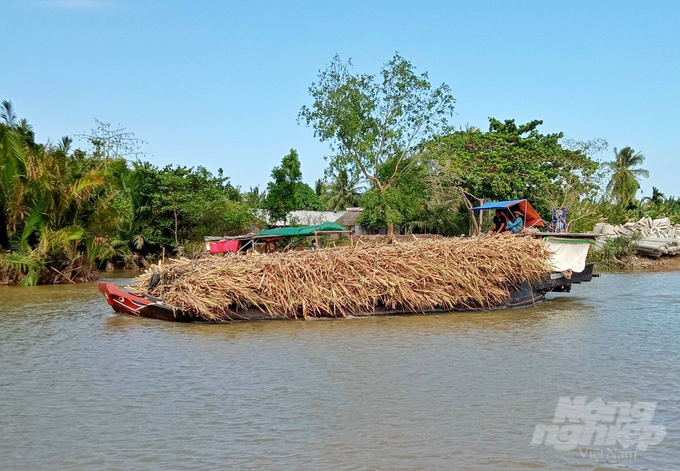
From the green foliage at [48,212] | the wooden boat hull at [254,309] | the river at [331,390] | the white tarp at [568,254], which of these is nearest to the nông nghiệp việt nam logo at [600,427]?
the river at [331,390]

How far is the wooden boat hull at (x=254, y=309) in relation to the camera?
1315cm

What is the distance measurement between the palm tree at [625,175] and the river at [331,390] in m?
35.2

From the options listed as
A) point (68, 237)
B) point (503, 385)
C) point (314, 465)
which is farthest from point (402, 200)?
point (314, 465)

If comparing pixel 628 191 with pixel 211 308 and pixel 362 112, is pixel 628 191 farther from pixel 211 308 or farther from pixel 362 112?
pixel 211 308

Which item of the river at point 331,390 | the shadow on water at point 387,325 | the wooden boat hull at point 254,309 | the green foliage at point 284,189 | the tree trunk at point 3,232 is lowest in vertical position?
the river at point 331,390

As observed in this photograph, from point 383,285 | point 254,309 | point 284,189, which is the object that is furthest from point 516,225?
point 284,189

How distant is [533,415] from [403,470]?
1.98m

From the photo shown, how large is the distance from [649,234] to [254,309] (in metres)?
23.0

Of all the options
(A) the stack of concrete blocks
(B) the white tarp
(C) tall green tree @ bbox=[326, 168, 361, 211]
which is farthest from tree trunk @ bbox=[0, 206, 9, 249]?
(C) tall green tree @ bbox=[326, 168, 361, 211]

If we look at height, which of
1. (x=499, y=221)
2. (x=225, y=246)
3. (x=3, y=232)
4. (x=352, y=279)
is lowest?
(x=352, y=279)

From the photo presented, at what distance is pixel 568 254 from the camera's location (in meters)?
15.4

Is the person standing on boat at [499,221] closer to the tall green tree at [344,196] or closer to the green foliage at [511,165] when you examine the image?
the green foliage at [511,165]

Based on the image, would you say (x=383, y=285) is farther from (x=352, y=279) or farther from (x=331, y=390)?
(x=331, y=390)

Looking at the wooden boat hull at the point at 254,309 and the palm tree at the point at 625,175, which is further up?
the palm tree at the point at 625,175
